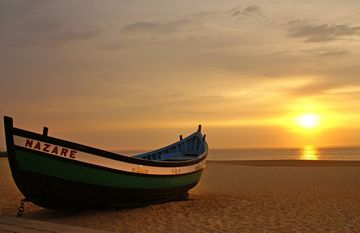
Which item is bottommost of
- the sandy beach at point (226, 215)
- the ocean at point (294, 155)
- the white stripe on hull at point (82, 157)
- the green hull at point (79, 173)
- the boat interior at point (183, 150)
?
the sandy beach at point (226, 215)

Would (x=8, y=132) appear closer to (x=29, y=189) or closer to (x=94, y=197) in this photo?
(x=29, y=189)

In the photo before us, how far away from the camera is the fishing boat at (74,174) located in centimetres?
922

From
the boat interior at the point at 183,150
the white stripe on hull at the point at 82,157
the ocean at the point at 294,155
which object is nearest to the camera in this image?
the white stripe on hull at the point at 82,157

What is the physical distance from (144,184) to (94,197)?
1.60m

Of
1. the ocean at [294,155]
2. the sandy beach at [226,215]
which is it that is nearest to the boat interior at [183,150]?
the sandy beach at [226,215]

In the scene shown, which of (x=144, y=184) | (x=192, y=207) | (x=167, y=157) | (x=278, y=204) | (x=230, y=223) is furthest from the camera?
(x=167, y=157)

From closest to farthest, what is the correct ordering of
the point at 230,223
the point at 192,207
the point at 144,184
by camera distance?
1. the point at 230,223
2. the point at 144,184
3. the point at 192,207

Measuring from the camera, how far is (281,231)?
9.06 meters

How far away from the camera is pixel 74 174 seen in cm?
969

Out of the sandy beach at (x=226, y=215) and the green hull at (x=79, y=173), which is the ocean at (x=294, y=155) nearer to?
the sandy beach at (x=226, y=215)

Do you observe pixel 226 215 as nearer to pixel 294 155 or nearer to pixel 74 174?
pixel 74 174

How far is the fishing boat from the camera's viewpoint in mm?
9219

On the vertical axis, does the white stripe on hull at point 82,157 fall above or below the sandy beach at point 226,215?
above

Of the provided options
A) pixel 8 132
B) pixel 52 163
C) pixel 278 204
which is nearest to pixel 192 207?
pixel 278 204
